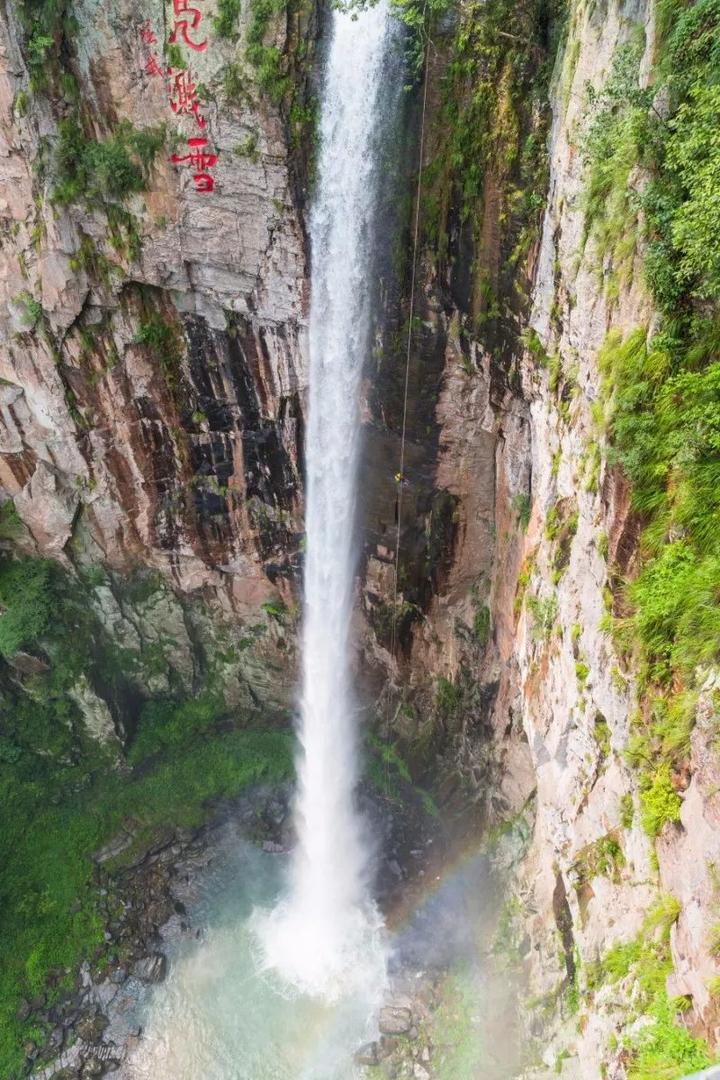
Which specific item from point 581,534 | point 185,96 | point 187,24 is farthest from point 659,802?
point 187,24

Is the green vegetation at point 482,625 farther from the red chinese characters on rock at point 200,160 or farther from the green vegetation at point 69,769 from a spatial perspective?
the red chinese characters on rock at point 200,160

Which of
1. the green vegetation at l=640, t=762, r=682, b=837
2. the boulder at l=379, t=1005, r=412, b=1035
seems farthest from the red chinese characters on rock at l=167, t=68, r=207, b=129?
the boulder at l=379, t=1005, r=412, b=1035

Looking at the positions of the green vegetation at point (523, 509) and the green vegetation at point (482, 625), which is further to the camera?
the green vegetation at point (482, 625)

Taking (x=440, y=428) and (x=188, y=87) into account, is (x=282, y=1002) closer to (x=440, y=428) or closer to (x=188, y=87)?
(x=440, y=428)

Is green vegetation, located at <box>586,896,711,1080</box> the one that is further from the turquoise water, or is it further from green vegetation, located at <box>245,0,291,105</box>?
green vegetation, located at <box>245,0,291,105</box>

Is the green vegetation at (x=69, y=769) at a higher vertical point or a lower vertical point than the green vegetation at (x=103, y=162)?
lower

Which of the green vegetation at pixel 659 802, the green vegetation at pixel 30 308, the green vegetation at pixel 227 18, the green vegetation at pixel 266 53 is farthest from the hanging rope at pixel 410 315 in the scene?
the green vegetation at pixel 659 802
